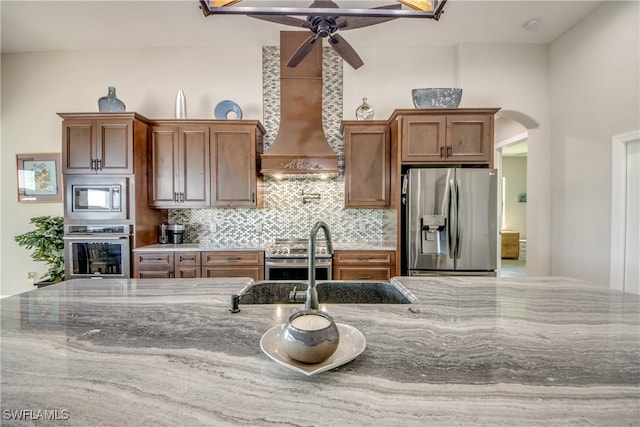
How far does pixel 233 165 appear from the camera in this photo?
3.26 meters

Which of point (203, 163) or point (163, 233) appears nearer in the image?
point (203, 163)

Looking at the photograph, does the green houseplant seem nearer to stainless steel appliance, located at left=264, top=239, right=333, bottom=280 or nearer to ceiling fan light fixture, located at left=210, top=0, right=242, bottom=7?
stainless steel appliance, located at left=264, top=239, right=333, bottom=280

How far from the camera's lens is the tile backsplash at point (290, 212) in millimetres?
3600

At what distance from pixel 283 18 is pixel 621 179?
10.9 feet

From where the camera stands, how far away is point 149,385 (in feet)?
2.21

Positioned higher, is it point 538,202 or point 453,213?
point 538,202

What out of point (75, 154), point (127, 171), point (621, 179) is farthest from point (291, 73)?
point (621, 179)

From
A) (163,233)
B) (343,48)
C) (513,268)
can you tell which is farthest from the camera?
(513,268)

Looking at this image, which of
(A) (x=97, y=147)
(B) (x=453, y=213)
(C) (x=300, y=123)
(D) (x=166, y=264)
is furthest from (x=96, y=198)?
(B) (x=453, y=213)

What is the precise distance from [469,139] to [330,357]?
295cm

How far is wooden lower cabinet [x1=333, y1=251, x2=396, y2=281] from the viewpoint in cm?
305

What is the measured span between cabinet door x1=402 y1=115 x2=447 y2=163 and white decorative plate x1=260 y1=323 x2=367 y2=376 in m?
2.44

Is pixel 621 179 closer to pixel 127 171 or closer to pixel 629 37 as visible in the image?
pixel 629 37

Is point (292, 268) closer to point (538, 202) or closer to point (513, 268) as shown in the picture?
point (538, 202)
